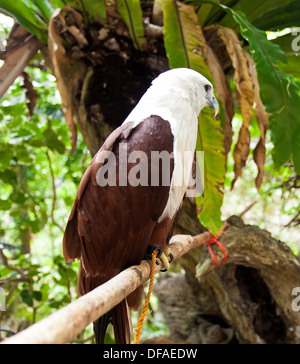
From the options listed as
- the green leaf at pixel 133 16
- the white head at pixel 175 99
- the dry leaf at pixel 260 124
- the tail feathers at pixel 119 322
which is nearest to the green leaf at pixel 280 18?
the dry leaf at pixel 260 124

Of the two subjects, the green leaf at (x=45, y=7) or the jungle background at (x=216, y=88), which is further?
the green leaf at (x=45, y=7)

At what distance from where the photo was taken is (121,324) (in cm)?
148

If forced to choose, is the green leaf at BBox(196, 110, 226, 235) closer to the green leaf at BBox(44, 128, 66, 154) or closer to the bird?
the bird

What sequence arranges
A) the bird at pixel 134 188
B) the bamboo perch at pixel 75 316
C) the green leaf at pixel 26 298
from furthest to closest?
the green leaf at pixel 26 298, the bird at pixel 134 188, the bamboo perch at pixel 75 316

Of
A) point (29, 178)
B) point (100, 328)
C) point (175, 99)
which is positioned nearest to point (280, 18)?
point (175, 99)

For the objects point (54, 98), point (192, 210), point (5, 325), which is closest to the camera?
point (192, 210)

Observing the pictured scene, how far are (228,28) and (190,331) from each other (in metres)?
2.23

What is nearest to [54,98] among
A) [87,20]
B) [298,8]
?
[87,20]

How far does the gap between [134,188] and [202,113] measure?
0.86 m

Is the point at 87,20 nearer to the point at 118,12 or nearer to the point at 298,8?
the point at 118,12

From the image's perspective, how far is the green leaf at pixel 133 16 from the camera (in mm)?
2012

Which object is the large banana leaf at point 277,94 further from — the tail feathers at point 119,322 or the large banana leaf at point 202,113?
the tail feathers at point 119,322

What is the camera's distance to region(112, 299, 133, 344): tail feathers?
148cm

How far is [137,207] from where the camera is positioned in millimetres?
1325
